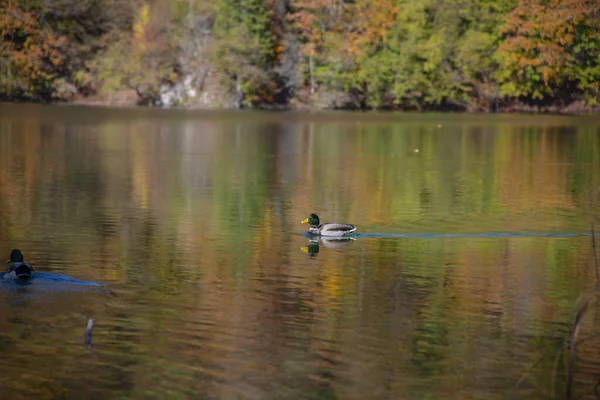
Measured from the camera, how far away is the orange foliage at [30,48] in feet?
203

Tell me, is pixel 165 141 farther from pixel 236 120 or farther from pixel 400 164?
pixel 236 120

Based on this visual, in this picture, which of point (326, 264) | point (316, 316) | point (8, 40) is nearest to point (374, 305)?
point (316, 316)

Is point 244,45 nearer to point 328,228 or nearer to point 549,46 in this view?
point 549,46

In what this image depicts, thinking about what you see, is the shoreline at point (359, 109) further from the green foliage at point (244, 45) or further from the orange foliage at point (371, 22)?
the orange foliage at point (371, 22)

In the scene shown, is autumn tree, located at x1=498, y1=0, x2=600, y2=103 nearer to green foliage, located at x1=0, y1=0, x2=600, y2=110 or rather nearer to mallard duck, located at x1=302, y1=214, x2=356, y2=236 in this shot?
green foliage, located at x1=0, y1=0, x2=600, y2=110

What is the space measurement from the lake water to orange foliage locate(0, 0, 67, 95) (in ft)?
115

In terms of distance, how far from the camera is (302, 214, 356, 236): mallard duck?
1513 cm

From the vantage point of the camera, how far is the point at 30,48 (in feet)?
205

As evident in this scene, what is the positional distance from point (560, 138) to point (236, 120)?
14.4m

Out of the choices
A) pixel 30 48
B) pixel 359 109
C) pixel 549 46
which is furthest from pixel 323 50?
pixel 30 48

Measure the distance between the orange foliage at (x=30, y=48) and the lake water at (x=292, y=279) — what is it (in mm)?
34982

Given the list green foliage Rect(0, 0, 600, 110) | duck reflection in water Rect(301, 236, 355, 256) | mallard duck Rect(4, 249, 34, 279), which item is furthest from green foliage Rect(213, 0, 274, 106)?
mallard duck Rect(4, 249, 34, 279)

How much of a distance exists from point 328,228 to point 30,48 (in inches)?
1971

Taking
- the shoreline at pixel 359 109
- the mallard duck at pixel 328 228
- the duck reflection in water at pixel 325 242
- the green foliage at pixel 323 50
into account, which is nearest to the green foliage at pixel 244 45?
the green foliage at pixel 323 50
